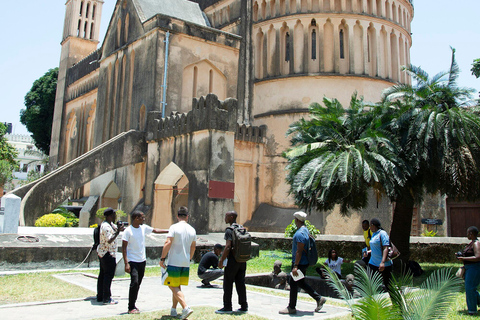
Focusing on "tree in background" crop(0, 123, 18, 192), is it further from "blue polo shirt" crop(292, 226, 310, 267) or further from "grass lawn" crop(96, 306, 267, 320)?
"blue polo shirt" crop(292, 226, 310, 267)

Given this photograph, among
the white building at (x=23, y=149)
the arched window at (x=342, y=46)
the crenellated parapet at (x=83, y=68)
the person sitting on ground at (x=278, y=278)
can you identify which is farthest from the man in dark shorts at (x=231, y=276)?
the white building at (x=23, y=149)

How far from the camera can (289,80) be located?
22.7m

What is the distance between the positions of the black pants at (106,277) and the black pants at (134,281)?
27.4 inches

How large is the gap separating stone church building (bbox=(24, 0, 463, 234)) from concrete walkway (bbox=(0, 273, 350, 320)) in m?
9.20

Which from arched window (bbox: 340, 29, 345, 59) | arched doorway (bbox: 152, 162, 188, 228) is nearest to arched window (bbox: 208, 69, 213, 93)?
arched doorway (bbox: 152, 162, 188, 228)

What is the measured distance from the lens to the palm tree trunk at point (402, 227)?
41.4ft

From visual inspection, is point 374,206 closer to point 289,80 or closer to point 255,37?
point 289,80

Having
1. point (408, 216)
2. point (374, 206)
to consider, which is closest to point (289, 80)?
point (374, 206)

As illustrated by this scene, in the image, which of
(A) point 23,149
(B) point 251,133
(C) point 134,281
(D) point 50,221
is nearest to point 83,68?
(B) point 251,133

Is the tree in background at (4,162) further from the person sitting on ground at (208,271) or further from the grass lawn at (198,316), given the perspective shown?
the grass lawn at (198,316)

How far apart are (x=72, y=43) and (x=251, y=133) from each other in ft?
79.0

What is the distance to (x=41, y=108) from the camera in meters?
46.3

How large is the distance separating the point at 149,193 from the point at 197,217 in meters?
4.10

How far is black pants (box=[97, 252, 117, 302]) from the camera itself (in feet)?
23.8
